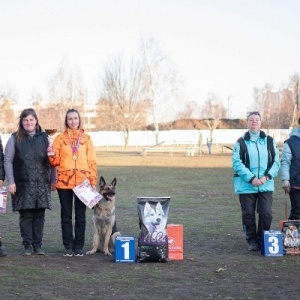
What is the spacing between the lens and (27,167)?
8461 mm

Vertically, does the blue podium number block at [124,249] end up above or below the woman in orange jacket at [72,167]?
below

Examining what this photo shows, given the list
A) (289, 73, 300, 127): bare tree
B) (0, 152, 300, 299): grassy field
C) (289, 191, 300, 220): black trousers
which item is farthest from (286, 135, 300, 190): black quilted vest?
(289, 73, 300, 127): bare tree

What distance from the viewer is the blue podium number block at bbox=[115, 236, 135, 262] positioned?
815 centimetres

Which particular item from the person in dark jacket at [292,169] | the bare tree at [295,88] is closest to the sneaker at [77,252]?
the person in dark jacket at [292,169]

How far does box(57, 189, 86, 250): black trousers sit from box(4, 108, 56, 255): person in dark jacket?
216 mm

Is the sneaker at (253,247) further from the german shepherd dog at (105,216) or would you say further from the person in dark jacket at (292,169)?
the german shepherd dog at (105,216)

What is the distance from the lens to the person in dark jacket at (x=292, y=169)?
908 centimetres

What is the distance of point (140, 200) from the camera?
8164 millimetres

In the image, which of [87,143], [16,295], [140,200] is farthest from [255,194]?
[16,295]

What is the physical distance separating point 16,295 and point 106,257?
231 cm

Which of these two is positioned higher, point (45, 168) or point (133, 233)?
point (45, 168)

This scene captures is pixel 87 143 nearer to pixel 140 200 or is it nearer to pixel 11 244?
pixel 140 200

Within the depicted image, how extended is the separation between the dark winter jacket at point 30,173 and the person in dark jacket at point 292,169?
3251 mm

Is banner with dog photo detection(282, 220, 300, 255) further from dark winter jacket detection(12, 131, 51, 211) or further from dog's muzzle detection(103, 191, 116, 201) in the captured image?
dark winter jacket detection(12, 131, 51, 211)
